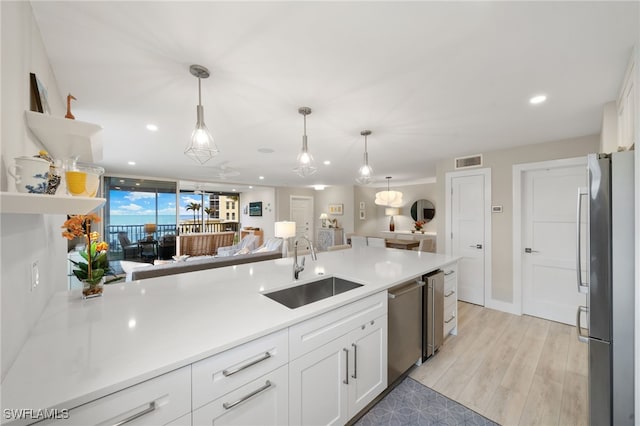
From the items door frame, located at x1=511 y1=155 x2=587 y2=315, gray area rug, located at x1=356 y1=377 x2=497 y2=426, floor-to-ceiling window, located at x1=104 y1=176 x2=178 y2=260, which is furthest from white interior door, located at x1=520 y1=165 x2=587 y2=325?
floor-to-ceiling window, located at x1=104 y1=176 x2=178 y2=260

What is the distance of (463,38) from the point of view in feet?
4.45

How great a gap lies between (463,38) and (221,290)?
209 centimetres

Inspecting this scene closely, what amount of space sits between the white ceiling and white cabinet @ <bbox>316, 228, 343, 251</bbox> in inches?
228

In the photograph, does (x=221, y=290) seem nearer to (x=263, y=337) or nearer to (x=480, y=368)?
(x=263, y=337)

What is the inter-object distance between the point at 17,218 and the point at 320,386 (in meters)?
1.56

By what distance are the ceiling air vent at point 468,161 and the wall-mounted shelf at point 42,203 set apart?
14.7 feet

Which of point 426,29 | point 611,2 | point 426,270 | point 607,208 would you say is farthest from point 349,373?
point 611,2

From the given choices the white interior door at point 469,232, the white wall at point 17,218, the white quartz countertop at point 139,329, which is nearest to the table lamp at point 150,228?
the white quartz countertop at point 139,329

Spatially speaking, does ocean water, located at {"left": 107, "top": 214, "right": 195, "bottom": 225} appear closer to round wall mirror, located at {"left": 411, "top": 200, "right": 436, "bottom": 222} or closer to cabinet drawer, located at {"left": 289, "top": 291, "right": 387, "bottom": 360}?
cabinet drawer, located at {"left": 289, "top": 291, "right": 387, "bottom": 360}

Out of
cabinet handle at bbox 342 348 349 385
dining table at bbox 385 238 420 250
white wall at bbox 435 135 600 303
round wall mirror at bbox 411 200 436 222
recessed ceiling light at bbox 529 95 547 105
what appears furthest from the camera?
round wall mirror at bbox 411 200 436 222

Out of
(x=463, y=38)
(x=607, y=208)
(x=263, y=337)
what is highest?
(x=463, y=38)

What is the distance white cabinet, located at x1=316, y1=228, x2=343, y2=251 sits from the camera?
27.9ft

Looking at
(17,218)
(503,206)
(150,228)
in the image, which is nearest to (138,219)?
(150,228)

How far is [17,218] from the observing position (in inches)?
36.8
